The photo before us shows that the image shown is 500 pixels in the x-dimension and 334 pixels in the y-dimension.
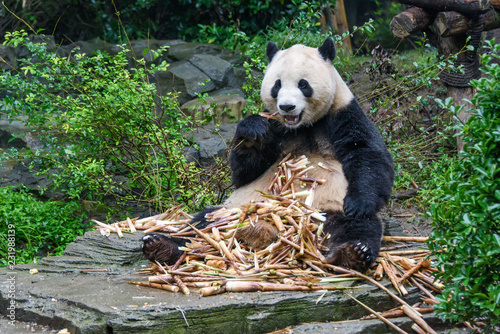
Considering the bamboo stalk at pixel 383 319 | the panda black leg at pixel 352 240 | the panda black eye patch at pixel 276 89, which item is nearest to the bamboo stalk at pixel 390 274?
the panda black leg at pixel 352 240

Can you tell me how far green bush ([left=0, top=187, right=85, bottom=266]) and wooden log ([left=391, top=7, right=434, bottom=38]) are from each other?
4.27m

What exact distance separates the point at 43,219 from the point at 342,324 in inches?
167

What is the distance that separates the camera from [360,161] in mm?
4090

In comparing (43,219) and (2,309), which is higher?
(2,309)

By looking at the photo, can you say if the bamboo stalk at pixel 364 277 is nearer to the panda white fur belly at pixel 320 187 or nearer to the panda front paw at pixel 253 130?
the panda white fur belly at pixel 320 187

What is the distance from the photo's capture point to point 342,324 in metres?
3.21

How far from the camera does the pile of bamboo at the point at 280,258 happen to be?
3424 millimetres

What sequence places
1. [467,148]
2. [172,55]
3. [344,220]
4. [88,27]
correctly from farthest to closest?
[88,27]
[172,55]
[344,220]
[467,148]

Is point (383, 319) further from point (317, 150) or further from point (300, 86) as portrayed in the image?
point (300, 86)

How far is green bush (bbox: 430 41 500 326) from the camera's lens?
241 centimetres

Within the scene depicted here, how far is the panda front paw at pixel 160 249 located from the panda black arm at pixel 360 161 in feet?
4.18

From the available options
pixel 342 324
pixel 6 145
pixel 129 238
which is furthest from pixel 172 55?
pixel 342 324

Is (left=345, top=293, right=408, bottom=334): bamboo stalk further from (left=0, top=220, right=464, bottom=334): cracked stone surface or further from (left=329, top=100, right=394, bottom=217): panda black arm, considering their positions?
(left=329, top=100, right=394, bottom=217): panda black arm

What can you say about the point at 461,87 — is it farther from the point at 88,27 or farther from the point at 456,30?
the point at 88,27
